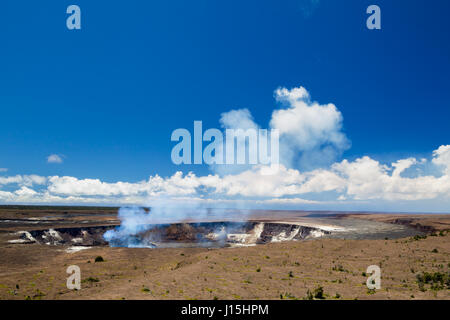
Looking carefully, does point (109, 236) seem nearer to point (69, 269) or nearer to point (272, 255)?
point (69, 269)

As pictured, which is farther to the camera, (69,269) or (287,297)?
(69,269)

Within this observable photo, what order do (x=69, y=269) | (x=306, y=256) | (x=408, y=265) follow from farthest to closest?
(x=306, y=256) < (x=69, y=269) < (x=408, y=265)

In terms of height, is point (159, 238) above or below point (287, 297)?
below
